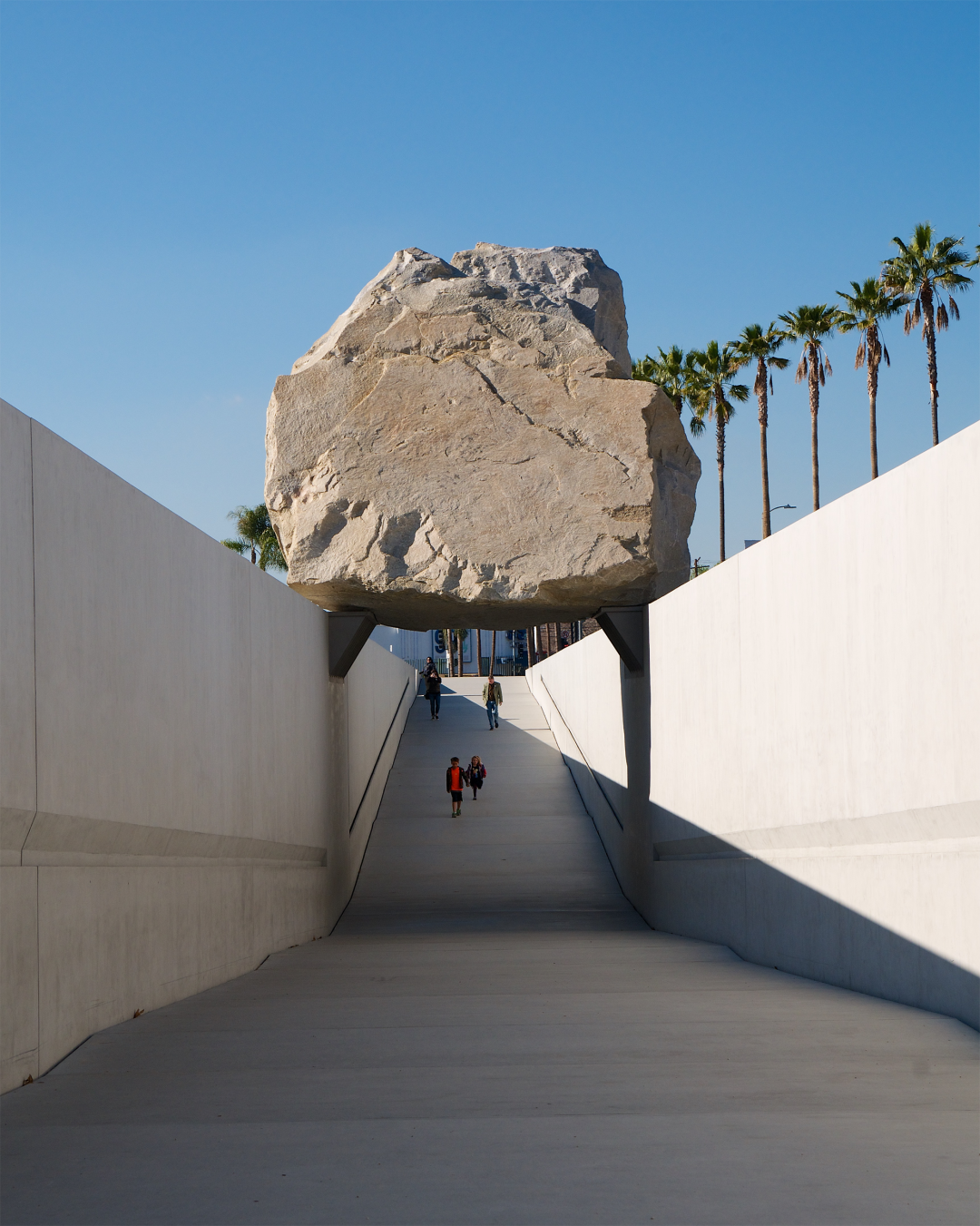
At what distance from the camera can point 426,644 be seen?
5669cm

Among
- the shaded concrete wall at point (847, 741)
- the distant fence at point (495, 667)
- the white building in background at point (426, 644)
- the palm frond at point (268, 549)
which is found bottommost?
the shaded concrete wall at point (847, 741)

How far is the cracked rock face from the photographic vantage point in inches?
461

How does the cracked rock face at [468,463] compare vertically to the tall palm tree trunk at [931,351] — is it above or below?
below

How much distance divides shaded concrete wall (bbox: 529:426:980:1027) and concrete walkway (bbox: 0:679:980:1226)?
449 mm

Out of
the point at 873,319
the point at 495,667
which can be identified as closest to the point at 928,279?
the point at 873,319

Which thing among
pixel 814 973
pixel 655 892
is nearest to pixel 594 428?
pixel 655 892

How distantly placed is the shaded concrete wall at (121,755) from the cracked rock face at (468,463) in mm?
1831

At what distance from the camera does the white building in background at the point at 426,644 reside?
4502 cm

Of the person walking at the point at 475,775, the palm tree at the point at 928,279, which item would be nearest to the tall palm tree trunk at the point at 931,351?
the palm tree at the point at 928,279

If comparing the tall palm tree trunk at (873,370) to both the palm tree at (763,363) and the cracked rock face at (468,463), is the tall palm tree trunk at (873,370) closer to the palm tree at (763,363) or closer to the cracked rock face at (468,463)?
the palm tree at (763,363)

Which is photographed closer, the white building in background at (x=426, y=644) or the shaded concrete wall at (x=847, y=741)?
the shaded concrete wall at (x=847, y=741)

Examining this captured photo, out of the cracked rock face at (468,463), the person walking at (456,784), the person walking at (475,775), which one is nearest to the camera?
the cracked rock face at (468,463)

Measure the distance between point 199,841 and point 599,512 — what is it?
19.4ft

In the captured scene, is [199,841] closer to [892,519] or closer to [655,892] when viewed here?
[892,519]
